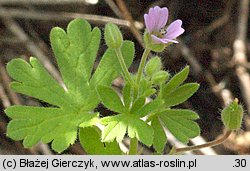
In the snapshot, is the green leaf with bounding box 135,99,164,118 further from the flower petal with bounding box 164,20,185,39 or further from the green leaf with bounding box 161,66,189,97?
the flower petal with bounding box 164,20,185,39

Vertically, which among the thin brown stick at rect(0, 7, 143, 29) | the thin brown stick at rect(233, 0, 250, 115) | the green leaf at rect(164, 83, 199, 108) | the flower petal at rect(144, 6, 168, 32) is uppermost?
the thin brown stick at rect(0, 7, 143, 29)

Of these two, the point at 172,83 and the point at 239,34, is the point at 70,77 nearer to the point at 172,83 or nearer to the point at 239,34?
the point at 172,83

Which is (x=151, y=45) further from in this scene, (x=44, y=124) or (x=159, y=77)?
(x=44, y=124)

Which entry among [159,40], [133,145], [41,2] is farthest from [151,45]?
[41,2]

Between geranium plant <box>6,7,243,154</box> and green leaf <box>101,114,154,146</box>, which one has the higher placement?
geranium plant <box>6,7,243,154</box>

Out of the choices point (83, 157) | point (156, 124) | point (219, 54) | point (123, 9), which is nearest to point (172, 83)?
point (156, 124)

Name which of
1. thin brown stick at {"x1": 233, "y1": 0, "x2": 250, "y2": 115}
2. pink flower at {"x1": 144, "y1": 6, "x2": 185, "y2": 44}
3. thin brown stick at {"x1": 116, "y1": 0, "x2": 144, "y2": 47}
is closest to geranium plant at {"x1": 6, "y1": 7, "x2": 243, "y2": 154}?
pink flower at {"x1": 144, "y1": 6, "x2": 185, "y2": 44}

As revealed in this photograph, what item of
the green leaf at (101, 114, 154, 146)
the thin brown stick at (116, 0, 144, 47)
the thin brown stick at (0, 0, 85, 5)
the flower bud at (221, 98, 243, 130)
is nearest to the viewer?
the green leaf at (101, 114, 154, 146)

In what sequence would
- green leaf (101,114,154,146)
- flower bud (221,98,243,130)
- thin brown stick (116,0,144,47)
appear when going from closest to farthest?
green leaf (101,114,154,146), flower bud (221,98,243,130), thin brown stick (116,0,144,47)
